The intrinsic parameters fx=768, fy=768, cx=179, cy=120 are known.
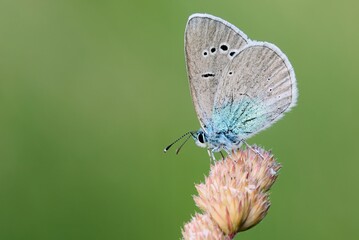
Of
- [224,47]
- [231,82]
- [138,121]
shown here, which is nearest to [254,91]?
[231,82]

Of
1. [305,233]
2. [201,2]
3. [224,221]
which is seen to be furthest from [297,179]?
[224,221]

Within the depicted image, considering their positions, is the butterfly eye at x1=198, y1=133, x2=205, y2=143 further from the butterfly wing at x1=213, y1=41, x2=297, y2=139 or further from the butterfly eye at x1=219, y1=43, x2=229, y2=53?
the butterfly eye at x1=219, y1=43, x2=229, y2=53

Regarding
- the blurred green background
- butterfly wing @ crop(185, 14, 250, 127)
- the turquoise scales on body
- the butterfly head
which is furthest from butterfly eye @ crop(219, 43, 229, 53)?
the blurred green background

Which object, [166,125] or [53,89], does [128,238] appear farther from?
[53,89]

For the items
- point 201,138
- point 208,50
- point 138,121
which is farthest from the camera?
point 138,121

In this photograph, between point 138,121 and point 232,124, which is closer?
point 232,124

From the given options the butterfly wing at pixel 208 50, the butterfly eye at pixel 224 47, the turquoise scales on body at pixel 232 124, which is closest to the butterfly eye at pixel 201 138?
the turquoise scales on body at pixel 232 124

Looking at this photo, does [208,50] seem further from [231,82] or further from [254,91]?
[254,91]
